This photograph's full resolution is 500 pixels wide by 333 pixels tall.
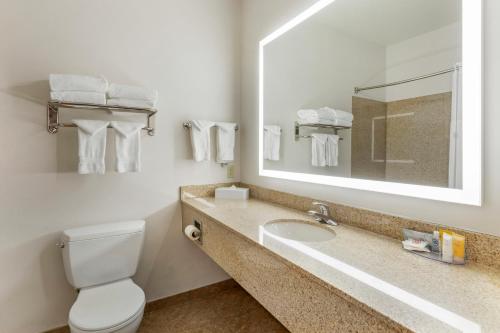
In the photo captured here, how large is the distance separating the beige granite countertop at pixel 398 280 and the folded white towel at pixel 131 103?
1.04 meters

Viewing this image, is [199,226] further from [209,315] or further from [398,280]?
[398,280]

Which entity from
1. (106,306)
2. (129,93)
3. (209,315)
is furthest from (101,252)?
(129,93)

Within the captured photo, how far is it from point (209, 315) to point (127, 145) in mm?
1387

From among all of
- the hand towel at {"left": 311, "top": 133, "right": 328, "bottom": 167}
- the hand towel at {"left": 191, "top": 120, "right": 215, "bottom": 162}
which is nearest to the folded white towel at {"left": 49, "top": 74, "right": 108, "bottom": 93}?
the hand towel at {"left": 191, "top": 120, "right": 215, "bottom": 162}

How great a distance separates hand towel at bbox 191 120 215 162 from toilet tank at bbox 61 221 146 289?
0.68 m

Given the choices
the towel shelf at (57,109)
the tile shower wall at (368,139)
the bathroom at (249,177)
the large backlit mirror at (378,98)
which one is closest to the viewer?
the bathroom at (249,177)

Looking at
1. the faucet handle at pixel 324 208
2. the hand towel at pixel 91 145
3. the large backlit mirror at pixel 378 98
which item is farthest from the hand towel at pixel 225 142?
the faucet handle at pixel 324 208

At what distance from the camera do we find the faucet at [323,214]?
4.52 ft

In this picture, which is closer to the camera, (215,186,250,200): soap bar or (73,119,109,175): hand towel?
(73,119,109,175): hand towel

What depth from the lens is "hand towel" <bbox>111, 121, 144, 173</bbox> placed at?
1637 millimetres

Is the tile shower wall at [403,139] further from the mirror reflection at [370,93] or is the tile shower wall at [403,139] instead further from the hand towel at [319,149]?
the hand towel at [319,149]

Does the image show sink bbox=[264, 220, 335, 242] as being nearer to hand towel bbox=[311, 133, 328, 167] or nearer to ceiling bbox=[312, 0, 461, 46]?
hand towel bbox=[311, 133, 328, 167]

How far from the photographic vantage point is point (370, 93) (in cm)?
143

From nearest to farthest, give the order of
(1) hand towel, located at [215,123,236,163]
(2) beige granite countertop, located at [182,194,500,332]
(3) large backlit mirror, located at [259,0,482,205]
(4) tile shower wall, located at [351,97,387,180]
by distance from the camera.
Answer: (2) beige granite countertop, located at [182,194,500,332] → (3) large backlit mirror, located at [259,0,482,205] → (4) tile shower wall, located at [351,97,387,180] → (1) hand towel, located at [215,123,236,163]
